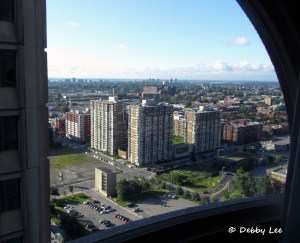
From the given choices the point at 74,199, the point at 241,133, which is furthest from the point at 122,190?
the point at 241,133

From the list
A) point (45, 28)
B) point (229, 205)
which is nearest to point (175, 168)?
point (229, 205)

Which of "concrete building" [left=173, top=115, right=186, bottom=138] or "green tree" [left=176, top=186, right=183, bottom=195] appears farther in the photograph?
"concrete building" [left=173, top=115, right=186, bottom=138]

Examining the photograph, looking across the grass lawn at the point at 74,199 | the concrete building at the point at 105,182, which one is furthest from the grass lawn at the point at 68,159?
the grass lawn at the point at 74,199

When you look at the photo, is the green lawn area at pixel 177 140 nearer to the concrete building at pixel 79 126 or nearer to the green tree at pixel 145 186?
the concrete building at pixel 79 126

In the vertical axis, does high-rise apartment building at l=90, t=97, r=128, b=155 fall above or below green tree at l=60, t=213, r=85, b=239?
above

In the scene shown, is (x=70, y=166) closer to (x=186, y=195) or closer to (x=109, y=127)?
(x=109, y=127)

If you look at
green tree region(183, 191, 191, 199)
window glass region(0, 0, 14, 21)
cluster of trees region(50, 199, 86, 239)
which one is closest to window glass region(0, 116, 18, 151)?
window glass region(0, 0, 14, 21)

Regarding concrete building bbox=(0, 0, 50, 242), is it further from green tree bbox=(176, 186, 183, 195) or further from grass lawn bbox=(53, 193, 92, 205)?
green tree bbox=(176, 186, 183, 195)
